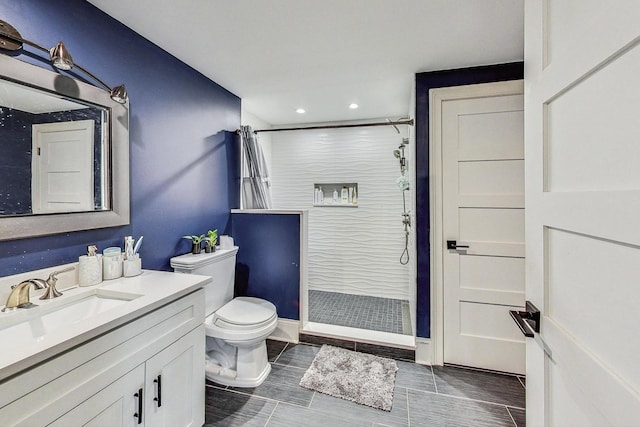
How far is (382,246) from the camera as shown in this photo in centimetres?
342

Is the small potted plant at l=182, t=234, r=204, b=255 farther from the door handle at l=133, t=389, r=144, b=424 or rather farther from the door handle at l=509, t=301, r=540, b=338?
the door handle at l=509, t=301, r=540, b=338

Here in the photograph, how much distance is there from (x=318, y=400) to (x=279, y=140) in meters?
3.04

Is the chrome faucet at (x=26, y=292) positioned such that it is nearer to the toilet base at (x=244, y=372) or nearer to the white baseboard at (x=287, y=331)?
the toilet base at (x=244, y=372)

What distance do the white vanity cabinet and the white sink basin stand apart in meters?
0.14

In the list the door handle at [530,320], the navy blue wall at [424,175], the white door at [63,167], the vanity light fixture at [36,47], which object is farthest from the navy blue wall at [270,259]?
the door handle at [530,320]

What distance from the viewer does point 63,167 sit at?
1.35m

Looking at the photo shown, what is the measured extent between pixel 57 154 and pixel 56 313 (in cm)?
75

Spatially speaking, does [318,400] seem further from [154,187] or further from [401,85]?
[401,85]

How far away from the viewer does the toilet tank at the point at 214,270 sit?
74.8 inches

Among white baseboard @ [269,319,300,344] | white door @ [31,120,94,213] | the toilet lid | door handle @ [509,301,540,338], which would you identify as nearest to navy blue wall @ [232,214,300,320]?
white baseboard @ [269,319,300,344]

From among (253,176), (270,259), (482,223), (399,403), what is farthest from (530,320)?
(253,176)

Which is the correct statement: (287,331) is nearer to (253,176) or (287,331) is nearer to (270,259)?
(270,259)

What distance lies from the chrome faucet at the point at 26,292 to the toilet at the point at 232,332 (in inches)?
27.9

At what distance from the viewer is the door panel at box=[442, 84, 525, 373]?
198 cm
